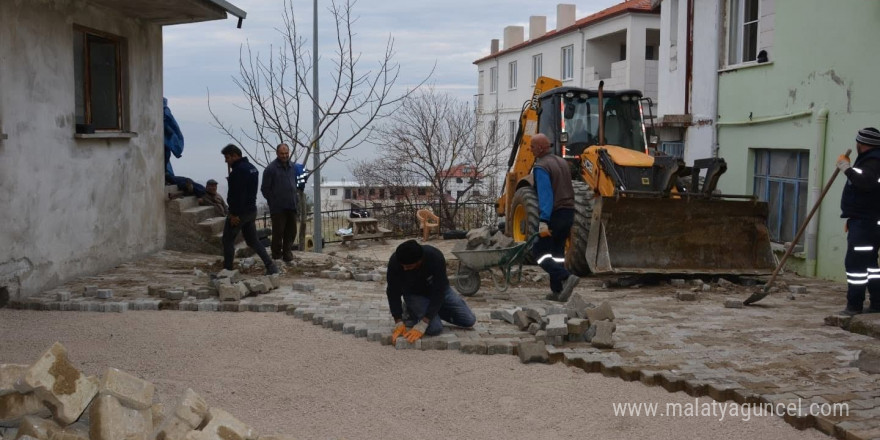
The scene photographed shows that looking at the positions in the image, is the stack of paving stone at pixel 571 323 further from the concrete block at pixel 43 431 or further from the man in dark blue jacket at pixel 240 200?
the man in dark blue jacket at pixel 240 200

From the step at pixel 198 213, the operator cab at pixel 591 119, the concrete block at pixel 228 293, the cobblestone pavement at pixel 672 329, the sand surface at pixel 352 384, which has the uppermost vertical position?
the operator cab at pixel 591 119

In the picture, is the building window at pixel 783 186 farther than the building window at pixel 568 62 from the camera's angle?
No

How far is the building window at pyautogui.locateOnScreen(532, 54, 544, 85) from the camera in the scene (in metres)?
35.2

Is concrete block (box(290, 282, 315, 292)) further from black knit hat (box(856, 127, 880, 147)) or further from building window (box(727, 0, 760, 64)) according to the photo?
building window (box(727, 0, 760, 64))

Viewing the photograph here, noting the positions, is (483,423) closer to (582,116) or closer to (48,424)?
(48,424)

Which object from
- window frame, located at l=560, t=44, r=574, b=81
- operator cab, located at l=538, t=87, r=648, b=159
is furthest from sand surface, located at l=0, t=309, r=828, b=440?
window frame, located at l=560, t=44, r=574, b=81

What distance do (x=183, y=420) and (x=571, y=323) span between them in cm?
368

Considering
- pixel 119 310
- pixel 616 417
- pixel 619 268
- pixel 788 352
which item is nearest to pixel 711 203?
pixel 619 268

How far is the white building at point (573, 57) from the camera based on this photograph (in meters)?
27.2

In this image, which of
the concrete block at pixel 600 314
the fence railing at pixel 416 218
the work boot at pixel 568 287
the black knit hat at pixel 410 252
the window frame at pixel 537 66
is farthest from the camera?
the window frame at pixel 537 66

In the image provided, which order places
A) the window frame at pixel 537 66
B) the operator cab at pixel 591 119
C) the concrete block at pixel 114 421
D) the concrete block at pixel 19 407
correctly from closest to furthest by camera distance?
the concrete block at pixel 114 421
the concrete block at pixel 19 407
the operator cab at pixel 591 119
the window frame at pixel 537 66

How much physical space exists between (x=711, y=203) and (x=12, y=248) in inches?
327

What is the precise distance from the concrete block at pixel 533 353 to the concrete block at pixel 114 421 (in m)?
3.09

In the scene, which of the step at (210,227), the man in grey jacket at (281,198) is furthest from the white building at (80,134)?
the man in grey jacket at (281,198)
